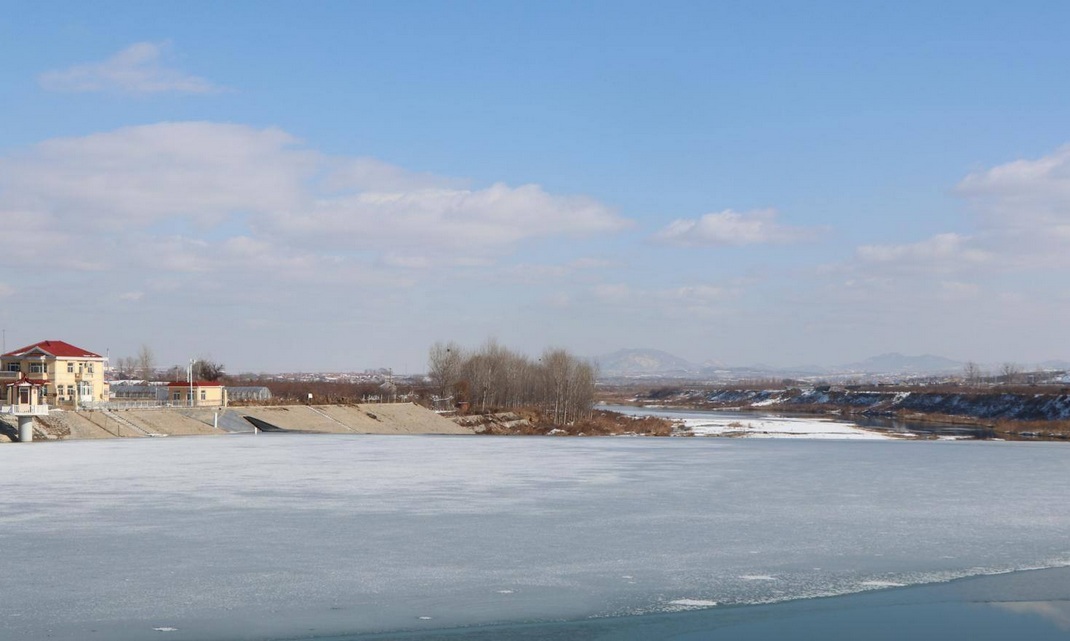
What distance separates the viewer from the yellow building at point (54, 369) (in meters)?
49.7

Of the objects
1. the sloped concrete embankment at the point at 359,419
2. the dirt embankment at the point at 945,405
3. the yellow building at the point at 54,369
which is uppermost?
the yellow building at the point at 54,369

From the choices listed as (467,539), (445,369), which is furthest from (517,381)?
(467,539)

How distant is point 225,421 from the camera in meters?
45.3

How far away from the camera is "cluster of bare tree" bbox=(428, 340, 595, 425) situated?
269 feet

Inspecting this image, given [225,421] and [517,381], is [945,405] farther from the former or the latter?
[225,421]

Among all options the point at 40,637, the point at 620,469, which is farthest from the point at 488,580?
the point at 620,469

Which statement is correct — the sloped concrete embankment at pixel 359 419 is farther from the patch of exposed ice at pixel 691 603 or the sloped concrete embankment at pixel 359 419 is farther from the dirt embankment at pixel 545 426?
the patch of exposed ice at pixel 691 603

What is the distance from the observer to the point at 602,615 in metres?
8.03

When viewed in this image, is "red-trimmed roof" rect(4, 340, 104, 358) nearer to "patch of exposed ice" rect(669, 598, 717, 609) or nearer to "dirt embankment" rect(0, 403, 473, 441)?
"dirt embankment" rect(0, 403, 473, 441)

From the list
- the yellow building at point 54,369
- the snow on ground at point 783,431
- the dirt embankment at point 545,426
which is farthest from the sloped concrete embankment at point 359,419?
the snow on ground at point 783,431

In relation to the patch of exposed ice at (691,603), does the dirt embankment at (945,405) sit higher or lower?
lower

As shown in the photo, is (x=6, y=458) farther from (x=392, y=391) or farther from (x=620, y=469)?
(x=392, y=391)

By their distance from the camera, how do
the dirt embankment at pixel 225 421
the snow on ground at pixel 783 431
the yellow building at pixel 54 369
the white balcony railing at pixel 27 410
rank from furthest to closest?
the snow on ground at pixel 783 431 → the yellow building at pixel 54 369 → the white balcony railing at pixel 27 410 → the dirt embankment at pixel 225 421

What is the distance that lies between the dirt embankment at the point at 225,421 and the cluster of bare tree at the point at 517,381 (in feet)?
69.1
